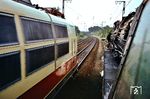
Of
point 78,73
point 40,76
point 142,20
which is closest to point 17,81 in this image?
point 40,76

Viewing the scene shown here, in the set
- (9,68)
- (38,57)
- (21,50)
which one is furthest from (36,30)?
(9,68)

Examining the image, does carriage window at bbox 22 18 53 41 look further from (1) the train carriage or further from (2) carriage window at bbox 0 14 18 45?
(2) carriage window at bbox 0 14 18 45

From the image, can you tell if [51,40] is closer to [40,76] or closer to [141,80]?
[40,76]

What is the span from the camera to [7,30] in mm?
4344

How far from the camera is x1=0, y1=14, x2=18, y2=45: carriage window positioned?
411 centimetres

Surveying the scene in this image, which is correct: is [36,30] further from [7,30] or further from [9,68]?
[9,68]

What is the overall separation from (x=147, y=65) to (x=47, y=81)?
5.94m

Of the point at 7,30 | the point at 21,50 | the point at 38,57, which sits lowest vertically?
the point at 38,57

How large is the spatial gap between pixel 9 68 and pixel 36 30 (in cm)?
236

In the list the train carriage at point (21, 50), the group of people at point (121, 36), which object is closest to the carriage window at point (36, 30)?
the train carriage at point (21, 50)

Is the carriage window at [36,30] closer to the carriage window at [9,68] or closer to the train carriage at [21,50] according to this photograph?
the train carriage at [21,50]

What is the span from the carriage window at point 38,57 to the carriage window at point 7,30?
88 cm

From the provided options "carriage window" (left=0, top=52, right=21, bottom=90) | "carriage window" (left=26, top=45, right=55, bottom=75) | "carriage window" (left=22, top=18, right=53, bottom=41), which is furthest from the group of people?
"carriage window" (left=0, top=52, right=21, bottom=90)

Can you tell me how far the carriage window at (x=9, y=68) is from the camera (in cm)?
399
